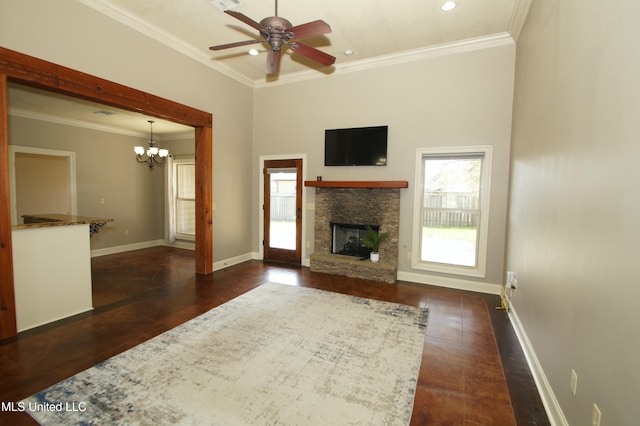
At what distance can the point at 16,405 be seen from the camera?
1897 millimetres

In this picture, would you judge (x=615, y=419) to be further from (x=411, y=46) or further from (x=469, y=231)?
(x=411, y=46)

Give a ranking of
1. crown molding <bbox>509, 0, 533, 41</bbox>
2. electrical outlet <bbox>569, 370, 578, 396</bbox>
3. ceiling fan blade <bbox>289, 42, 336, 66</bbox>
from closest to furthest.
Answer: electrical outlet <bbox>569, 370, 578, 396</bbox> → ceiling fan blade <bbox>289, 42, 336, 66</bbox> → crown molding <bbox>509, 0, 533, 41</bbox>

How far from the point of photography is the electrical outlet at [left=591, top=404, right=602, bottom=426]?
4.36ft

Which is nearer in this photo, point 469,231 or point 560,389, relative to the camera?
point 560,389

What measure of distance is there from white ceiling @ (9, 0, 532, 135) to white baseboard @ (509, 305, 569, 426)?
3567mm

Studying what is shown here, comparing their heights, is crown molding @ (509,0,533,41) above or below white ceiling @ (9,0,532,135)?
below

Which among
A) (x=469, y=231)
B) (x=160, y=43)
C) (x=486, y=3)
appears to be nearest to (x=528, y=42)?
(x=486, y=3)

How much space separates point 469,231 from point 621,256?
10.8ft

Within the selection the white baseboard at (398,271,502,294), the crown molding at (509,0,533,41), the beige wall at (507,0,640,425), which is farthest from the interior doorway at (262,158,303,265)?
the beige wall at (507,0,640,425)

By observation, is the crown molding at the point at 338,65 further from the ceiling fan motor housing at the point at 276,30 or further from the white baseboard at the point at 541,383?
the white baseboard at the point at 541,383

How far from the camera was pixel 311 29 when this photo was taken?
8.09ft

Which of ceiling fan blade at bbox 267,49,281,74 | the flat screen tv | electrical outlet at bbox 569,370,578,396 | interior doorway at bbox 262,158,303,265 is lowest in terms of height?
electrical outlet at bbox 569,370,578,396

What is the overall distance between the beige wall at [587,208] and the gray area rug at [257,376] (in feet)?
3.39

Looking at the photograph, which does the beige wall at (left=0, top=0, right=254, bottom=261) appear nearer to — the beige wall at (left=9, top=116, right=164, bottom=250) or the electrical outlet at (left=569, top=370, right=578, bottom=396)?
the beige wall at (left=9, top=116, right=164, bottom=250)
